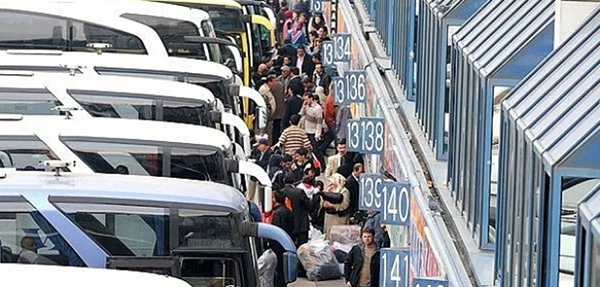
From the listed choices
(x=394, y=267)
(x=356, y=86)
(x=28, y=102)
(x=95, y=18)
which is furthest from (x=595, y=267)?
(x=95, y=18)

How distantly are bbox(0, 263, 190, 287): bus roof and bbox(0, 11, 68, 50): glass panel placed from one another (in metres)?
12.2

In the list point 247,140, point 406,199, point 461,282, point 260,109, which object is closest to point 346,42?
point 260,109

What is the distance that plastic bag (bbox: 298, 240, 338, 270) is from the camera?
1853 cm

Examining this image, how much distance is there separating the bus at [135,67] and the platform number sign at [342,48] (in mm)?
2411

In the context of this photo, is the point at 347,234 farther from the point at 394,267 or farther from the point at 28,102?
the point at 394,267

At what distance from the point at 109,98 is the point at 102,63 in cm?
171

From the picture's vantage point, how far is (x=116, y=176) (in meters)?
13.3

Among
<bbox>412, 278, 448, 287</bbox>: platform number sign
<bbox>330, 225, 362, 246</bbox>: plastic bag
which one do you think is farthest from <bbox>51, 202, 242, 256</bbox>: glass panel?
<bbox>330, 225, 362, 246</bbox>: plastic bag

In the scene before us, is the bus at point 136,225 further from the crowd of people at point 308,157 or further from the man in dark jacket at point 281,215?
the man in dark jacket at point 281,215

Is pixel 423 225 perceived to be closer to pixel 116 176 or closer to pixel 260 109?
pixel 116 176

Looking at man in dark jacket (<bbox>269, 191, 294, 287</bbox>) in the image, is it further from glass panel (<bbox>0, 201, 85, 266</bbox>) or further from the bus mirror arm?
glass panel (<bbox>0, 201, 85, 266</bbox>)

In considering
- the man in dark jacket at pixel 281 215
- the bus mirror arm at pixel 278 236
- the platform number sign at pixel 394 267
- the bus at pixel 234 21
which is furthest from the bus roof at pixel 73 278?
the bus at pixel 234 21

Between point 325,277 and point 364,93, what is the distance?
2156 mm

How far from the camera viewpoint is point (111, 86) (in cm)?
1703
